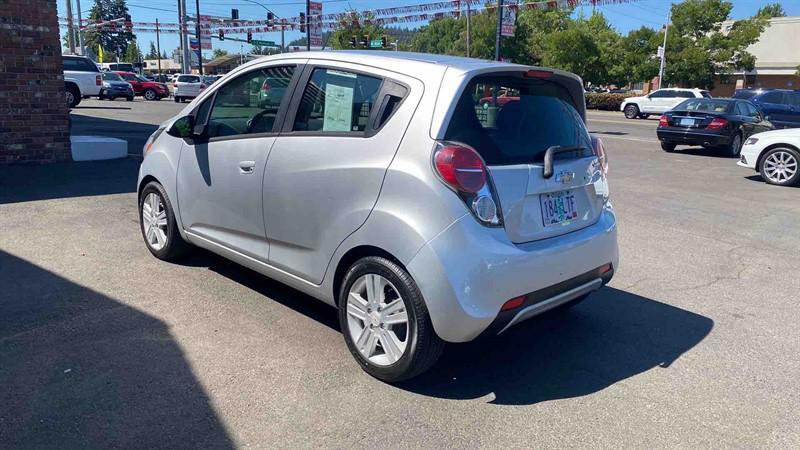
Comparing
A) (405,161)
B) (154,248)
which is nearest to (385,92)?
(405,161)

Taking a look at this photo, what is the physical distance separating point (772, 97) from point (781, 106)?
0.98 metres

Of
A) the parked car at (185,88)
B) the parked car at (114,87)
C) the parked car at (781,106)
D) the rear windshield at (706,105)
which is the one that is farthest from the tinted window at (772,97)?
the parked car at (114,87)

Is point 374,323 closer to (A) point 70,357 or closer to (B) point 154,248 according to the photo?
(A) point 70,357

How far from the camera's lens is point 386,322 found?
3.41 meters

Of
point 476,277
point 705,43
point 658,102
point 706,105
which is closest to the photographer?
point 476,277

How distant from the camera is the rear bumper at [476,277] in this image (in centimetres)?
309

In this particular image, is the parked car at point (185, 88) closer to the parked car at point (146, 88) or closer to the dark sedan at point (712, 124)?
the parked car at point (146, 88)

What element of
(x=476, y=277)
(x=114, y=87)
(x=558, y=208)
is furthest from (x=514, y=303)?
(x=114, y=87)

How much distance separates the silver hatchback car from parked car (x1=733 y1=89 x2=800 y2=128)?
20.6 metres

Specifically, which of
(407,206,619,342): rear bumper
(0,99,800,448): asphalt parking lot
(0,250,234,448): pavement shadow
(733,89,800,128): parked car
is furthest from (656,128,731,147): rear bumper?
(0,250,234,448): pavement shadow

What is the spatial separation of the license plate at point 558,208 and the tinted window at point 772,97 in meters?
22.4

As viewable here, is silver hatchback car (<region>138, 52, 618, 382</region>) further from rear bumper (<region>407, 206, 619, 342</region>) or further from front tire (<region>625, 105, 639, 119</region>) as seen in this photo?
front tire (<region>625, 105, 639, 119</region>)

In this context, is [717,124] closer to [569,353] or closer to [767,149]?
[767,149]

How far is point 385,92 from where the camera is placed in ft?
11.6
